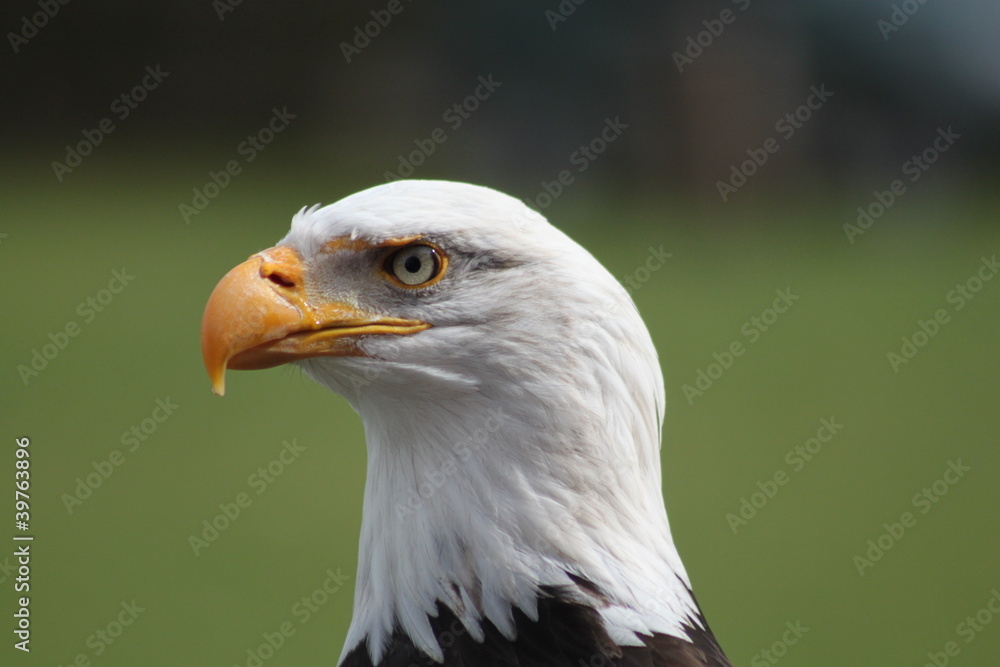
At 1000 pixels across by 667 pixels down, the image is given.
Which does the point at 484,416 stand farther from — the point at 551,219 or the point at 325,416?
the point at 551,219

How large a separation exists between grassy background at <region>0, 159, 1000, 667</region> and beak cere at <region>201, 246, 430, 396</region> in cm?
34

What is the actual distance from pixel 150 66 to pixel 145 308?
5.02 meters

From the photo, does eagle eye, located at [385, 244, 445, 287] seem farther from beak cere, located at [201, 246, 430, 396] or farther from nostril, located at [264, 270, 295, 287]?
nostril, located at [264, 270, 295, 287]

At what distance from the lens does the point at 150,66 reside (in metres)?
14.0

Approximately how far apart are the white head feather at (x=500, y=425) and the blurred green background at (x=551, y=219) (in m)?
3.60

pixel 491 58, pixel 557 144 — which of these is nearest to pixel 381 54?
pixel 491 58

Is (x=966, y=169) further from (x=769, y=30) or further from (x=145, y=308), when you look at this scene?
(x=145, y=308)

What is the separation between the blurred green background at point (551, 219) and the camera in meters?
5.88

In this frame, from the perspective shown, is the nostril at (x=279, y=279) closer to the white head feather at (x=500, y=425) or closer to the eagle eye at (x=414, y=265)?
the white head feather at (x=500, y=425)

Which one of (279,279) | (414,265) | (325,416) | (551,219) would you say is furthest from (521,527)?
(551,219)

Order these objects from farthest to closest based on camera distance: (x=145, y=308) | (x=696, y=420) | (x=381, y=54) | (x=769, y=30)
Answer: (x=381, y=54)
(x=769, y=30)
(x=145, y=308)
(x=696, y=420)

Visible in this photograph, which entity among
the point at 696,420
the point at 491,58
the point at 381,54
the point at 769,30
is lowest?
the point at 696,420

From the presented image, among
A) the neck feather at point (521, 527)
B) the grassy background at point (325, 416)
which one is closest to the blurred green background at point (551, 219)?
the grassy background at point (325, 416)

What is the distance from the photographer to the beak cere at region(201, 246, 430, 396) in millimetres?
1820
